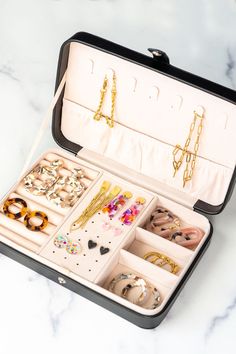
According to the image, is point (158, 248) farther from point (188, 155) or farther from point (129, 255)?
point (188, 155)

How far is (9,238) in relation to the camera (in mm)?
3104

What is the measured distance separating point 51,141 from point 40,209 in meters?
0.41

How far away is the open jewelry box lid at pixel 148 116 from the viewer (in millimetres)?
3027

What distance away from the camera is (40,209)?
3.24 m

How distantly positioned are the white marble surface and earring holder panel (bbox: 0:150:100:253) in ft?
0.31

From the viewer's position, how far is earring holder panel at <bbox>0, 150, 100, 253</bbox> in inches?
123

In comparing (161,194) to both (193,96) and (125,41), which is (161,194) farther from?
(125,41)

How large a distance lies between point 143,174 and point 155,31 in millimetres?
877

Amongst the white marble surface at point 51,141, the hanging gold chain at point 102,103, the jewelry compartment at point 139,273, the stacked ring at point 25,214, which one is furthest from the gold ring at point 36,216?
the hanging gold chain at point 102,103

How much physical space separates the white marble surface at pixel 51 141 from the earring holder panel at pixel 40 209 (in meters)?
0.10

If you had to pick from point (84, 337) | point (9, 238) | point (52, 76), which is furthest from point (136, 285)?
point (52, 76)

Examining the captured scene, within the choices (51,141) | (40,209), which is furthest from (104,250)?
(51,141)

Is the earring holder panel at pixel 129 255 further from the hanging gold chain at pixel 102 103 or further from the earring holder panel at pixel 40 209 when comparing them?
the hanging gold chain at pixel 102 103

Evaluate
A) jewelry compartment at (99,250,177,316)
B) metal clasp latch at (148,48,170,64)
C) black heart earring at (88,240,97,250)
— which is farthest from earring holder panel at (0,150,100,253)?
metal clasp latch at (148,48,170,64)
